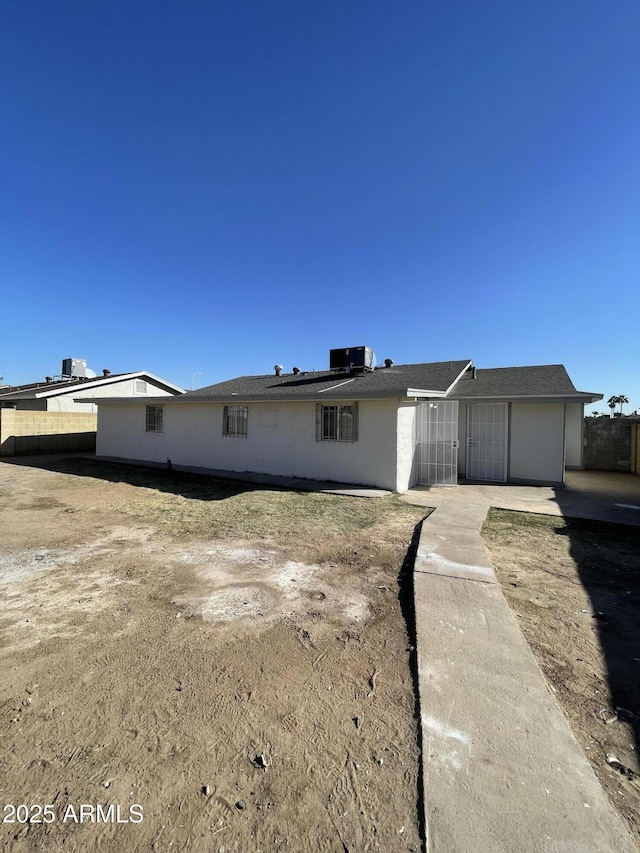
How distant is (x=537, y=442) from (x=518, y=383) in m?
2.00

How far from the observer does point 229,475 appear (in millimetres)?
11141

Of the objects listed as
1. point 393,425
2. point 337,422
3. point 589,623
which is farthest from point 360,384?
point 589,623

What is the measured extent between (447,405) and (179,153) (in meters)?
10.5

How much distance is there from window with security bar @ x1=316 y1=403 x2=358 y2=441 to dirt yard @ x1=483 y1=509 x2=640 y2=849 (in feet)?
14.3

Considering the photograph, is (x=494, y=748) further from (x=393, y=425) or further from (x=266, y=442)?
(x=266, y=442)

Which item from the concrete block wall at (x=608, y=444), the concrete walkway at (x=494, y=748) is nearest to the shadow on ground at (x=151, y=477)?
the concrete walkway at (x=494, y=748)

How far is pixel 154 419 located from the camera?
557 inches

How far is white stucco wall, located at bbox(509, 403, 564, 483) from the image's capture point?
9758 millimetres

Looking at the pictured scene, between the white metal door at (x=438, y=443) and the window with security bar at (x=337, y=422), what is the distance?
1923 mm

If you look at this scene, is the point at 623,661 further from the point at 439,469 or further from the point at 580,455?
the point at 580,455

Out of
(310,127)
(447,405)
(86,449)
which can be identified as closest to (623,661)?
(447,405)

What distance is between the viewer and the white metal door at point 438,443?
981 centimetres

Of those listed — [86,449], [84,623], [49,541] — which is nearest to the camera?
[84,623]

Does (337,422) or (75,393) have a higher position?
(75,393)
